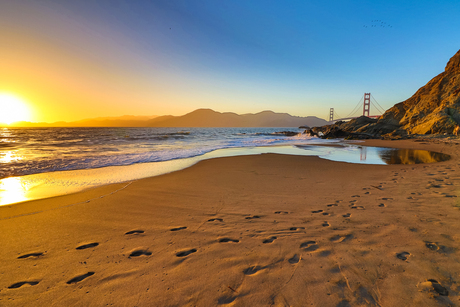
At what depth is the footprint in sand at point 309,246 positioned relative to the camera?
2.47 metres

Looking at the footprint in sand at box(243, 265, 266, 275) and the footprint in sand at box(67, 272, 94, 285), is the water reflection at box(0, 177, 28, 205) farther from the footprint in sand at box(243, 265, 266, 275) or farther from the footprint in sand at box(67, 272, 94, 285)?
the footprint in sand at box(243, 265, 266, 275)

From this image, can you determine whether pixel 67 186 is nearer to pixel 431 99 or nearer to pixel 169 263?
pixel 169 263

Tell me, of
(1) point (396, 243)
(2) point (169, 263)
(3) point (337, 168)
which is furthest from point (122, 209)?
(3) point (337, 168)

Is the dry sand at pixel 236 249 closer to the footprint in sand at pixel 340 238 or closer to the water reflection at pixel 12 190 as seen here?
the footprint in sand at pixel 340 238

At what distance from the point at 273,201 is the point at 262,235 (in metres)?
1.49

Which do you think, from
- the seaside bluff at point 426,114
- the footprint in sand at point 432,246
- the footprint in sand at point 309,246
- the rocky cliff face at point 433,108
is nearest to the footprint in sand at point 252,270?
the footprint in sand at point 309,246

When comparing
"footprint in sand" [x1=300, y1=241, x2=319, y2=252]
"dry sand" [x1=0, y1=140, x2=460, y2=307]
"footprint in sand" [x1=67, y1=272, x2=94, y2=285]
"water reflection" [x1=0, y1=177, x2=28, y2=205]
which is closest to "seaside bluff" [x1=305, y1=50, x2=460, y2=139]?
"dry sand" [x1=0, y1=140, x2=460, y2=307]

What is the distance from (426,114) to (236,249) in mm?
40016

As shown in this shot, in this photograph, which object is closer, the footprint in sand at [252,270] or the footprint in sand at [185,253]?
the footprint in sand at [252,270]

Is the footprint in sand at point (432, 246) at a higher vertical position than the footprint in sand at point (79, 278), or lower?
higher

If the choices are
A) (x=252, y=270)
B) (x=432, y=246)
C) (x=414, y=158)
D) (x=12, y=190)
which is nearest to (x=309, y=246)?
(x=252, y=270)

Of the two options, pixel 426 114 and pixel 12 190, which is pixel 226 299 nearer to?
pixel 12 190

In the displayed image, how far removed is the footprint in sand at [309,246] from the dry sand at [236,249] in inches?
1.0

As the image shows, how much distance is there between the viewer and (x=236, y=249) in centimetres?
253
